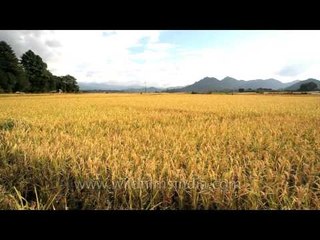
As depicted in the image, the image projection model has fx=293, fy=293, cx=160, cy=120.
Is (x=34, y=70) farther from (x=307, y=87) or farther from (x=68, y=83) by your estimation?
(x=307, y=87)

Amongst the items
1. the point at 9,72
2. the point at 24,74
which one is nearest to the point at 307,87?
the point at 24,74

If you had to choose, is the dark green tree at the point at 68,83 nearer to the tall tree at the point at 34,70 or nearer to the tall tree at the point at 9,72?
the tall tree at the point at 34,70

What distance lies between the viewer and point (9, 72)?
117ft

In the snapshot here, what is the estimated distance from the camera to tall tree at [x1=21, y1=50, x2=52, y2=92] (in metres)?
39.6

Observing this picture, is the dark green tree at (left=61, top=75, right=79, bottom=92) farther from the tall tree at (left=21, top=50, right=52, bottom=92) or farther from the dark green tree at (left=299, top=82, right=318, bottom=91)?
the dark green tree at (left=299, top=82, right=318, bottom=91)

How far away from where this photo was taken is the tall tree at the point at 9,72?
35.0 metres

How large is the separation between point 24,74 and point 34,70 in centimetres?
238

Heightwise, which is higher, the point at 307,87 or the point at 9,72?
the point at 9,72

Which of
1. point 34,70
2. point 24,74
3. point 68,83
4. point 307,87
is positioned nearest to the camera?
point 24,74
